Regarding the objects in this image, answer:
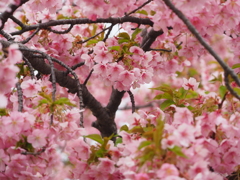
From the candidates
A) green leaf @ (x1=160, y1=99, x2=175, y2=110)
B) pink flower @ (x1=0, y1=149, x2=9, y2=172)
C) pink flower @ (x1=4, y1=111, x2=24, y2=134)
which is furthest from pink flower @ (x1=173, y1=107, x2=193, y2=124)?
pink flower @ (x1=0, y1=149, x2=9, y2=172)

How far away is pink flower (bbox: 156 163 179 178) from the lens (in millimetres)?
1160

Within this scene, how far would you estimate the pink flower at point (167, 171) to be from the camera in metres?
1.16

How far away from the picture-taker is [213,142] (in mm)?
1438

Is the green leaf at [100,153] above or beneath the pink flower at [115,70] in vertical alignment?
beneath

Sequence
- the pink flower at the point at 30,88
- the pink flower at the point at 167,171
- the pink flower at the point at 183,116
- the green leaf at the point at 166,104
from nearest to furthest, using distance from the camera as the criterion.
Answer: the pink flower at the point at 167,171, the pink flower at the point at 183,116, the pink flower at the point at 30,88, the green leaf at the point at 166,104

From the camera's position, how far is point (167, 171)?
1167 mm

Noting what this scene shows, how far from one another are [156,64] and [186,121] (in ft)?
3.40

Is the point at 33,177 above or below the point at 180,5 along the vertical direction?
below

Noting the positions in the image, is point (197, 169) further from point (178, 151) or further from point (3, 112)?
point (3, 112)

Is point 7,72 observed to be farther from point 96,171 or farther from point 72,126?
point 96,171

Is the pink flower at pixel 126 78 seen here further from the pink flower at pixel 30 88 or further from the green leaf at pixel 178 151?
the green leaf at pixel 178 151

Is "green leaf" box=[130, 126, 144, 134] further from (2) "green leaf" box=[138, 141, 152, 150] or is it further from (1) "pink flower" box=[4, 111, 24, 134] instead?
(1) "pink flower" box=[4, 111, 24, 134]

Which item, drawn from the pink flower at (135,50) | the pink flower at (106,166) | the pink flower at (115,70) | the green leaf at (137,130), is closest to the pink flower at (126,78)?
the pink flower at (115,70)

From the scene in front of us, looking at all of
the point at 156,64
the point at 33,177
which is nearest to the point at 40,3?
the point at 156,64
